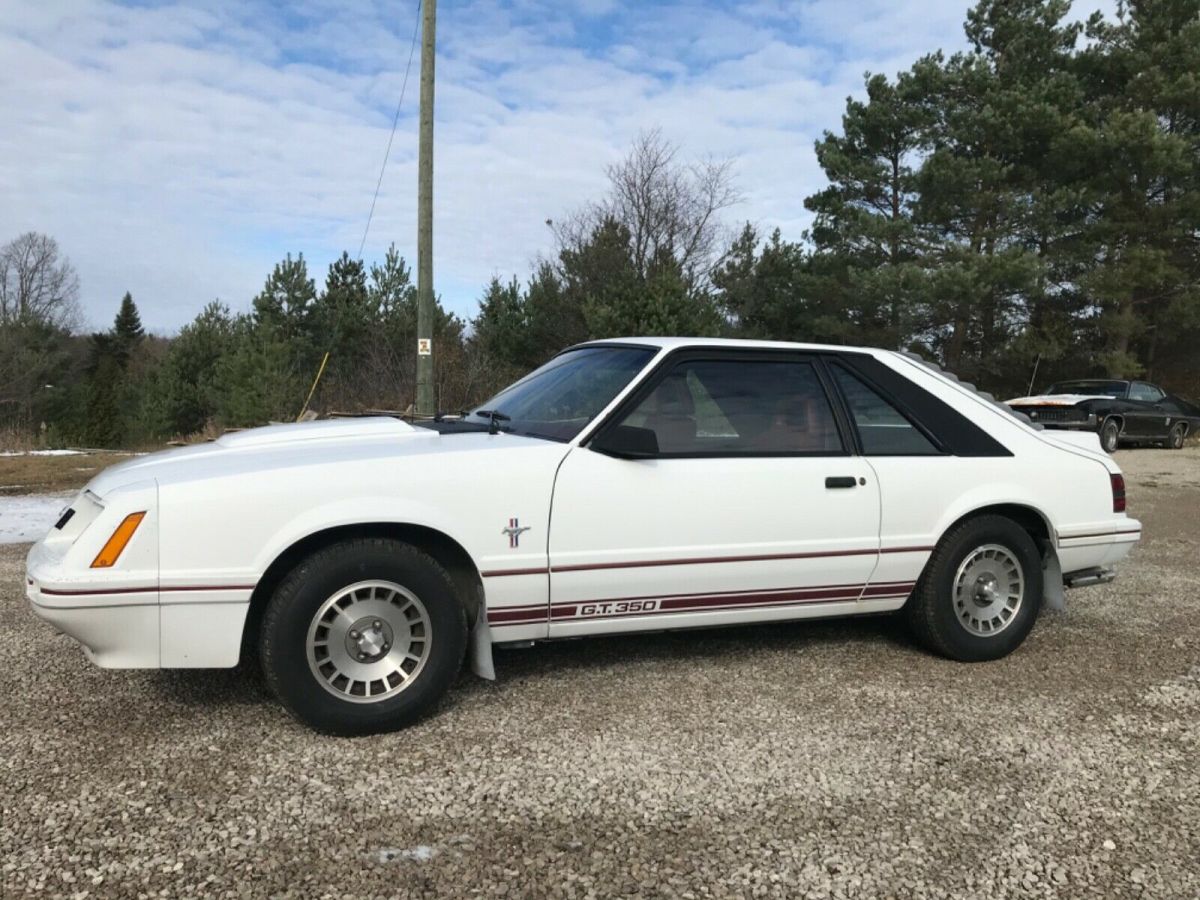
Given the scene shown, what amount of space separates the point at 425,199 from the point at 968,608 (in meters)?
9.07

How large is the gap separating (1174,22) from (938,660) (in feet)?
88.3

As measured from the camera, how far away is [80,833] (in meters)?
2.52

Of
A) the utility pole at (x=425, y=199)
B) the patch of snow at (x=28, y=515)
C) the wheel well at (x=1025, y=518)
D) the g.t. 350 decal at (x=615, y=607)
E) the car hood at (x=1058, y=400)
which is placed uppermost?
the utility pole at (x=425, y=199)

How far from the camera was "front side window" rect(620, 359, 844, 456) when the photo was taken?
3.76 meters

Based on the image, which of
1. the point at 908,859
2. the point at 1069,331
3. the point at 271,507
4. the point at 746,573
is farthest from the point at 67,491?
the point at 1069,331

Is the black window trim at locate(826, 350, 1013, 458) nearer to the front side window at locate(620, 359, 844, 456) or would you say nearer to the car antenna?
the front side window at locate(620, 359, 844, 456)

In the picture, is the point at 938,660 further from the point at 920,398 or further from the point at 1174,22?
the point at 1174,22

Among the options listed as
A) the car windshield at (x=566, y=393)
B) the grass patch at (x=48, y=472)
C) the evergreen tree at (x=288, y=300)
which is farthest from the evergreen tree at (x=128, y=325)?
the car windshield at (x=566, y=393)

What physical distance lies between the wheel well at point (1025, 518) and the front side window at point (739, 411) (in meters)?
0.82

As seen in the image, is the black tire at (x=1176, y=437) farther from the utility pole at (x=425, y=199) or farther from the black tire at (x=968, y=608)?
the black tire at (x=968, y=608)

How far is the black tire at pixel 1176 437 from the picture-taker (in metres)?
19.6

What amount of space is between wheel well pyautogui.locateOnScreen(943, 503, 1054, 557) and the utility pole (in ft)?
26.5

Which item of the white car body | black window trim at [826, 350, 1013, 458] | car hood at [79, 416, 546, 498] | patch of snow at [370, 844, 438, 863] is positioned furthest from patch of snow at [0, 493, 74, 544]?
black window trim at [826, 350, 1013, 458]

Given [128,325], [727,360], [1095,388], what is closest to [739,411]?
[727,360]
